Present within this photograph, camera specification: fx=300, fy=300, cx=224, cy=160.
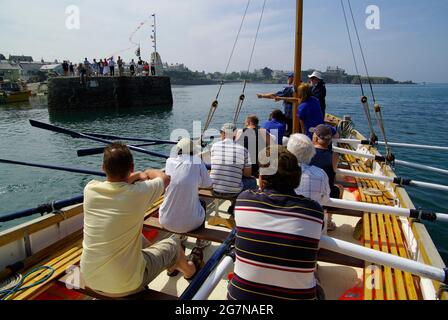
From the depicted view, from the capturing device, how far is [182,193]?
352cm

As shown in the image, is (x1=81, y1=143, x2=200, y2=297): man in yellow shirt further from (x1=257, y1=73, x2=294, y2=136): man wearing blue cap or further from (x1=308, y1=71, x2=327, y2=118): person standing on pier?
(x1=308, y1=71, x2=327, y2=118): person standing on pier

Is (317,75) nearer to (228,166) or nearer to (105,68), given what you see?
(228,166)

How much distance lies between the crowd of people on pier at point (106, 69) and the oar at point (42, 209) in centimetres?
3554

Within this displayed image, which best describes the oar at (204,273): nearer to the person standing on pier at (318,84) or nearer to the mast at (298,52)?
the mast at (298,52)

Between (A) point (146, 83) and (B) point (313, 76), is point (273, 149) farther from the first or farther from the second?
(A) point (146, 83)

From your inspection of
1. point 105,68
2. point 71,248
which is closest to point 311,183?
point 71,248

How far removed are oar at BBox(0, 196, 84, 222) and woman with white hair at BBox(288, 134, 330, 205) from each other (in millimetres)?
2802

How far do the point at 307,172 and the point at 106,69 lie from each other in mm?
41254

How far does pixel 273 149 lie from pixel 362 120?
29.6m

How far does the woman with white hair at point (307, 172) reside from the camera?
331cm

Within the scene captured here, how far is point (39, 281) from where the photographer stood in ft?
10.1

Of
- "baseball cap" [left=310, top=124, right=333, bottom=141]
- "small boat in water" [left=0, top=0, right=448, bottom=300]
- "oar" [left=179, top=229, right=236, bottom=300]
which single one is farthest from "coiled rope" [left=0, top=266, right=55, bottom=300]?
"baseball cap" [left=310, top=124, right=333, bottom=141]
